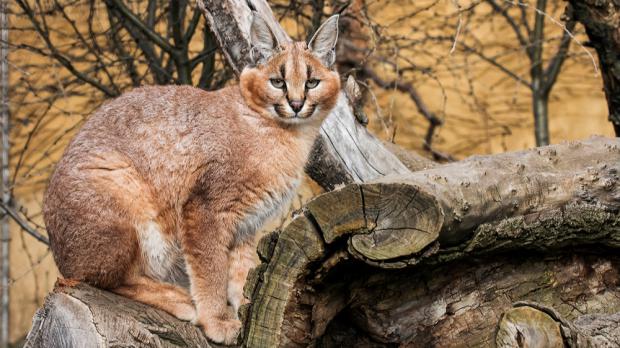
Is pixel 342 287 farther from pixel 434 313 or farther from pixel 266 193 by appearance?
pixel 266 193

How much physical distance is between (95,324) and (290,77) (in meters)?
1.60

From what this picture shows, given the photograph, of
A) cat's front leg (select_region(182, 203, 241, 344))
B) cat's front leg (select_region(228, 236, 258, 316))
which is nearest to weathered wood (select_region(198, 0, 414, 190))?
cat's front leg (select_region(228, 236, 258, 316))

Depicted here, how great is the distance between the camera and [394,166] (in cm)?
553

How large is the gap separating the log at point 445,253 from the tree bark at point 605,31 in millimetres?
1479

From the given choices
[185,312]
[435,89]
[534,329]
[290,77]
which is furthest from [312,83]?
Answer: [435,89]

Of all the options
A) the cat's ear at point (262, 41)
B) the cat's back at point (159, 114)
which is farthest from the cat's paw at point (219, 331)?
the cat's ear at point (262, 41)

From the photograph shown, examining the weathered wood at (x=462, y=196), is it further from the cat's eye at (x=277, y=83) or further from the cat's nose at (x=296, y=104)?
the cat's eye at (x=277, y=83)

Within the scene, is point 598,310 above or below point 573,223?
below

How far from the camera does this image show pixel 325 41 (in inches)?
192

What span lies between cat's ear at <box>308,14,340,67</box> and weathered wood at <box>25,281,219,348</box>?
1.62m

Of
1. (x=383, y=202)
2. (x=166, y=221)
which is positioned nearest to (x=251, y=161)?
(x=166, y=221)

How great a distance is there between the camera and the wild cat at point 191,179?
4.39 metres

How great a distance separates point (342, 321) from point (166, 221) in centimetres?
121

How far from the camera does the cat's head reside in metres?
4.73
